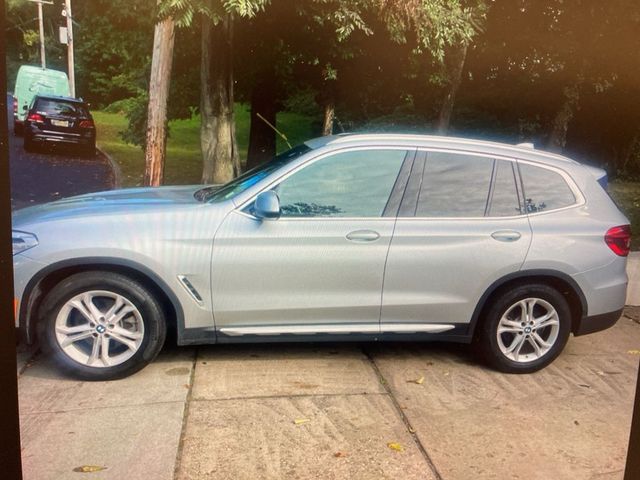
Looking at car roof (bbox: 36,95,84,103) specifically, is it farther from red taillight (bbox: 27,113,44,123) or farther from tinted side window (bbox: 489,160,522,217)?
tinted side window (bbox: 489,160,522,217)

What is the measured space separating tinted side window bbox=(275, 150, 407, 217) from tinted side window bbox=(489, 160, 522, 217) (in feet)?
2.31

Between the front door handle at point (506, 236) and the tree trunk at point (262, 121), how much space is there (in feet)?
24.2

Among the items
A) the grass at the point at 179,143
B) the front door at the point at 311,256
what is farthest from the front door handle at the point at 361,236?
the grass at the point at 179,143

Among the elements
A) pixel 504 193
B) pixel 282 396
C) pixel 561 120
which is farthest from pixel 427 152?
pixel 561 120

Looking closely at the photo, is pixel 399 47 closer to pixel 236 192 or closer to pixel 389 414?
pixel 236 192

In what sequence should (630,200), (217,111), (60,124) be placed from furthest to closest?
(630,200)
(217,111)
(60,124)

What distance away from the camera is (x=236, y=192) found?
4.30 meters

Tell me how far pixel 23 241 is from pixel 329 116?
317 inches

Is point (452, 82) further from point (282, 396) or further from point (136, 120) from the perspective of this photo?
point (282, 396)

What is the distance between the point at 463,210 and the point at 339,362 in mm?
1426

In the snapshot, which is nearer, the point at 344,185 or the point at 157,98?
the point at 344,185

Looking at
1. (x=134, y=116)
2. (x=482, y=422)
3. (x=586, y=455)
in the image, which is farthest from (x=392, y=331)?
(x=134, y=116)

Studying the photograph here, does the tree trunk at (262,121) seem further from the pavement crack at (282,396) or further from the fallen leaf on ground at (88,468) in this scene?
the fallen leaf on ground at (88,468)

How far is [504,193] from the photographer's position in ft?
14.4
